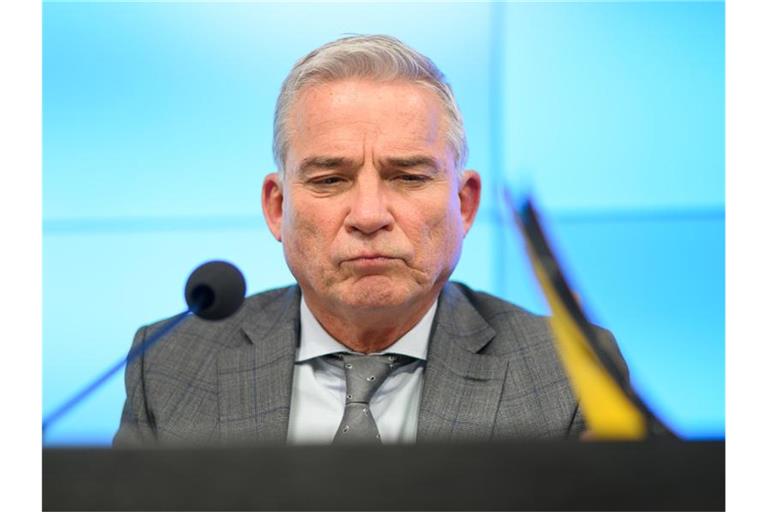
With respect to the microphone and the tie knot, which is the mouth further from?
the microphone

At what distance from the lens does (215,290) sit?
1.07 meters

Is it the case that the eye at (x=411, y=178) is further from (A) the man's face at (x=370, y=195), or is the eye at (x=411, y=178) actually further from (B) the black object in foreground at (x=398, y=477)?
(B) the black object in foreground at (x=398, y=477)

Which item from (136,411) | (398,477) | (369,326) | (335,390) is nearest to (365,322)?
(369,326)

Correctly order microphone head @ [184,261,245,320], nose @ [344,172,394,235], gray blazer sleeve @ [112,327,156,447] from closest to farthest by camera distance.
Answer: microphone head @ [184,261,245,320], nose @ [344,172,394,235], gray blazer sleeve @ [112,327,156,447]

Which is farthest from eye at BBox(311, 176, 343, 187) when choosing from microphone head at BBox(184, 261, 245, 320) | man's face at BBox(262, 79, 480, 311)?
microphone head at BBox(184, 261, 245, 320)

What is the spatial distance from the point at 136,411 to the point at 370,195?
544 mm

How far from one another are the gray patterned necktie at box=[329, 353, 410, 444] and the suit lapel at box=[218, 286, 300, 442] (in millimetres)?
86

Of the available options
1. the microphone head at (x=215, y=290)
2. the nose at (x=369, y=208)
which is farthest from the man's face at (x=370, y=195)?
the microphone head at (x=215, y=290)

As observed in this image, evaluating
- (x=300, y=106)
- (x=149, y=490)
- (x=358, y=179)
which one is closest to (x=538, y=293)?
(x=149, y=490)

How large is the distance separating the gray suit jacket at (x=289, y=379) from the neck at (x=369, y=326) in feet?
0.12

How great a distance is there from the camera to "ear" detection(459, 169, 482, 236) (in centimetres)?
154

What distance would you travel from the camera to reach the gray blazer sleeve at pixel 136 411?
4.84 feet

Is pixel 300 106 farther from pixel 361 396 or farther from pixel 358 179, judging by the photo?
pixel 361 396

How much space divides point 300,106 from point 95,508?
861mm
